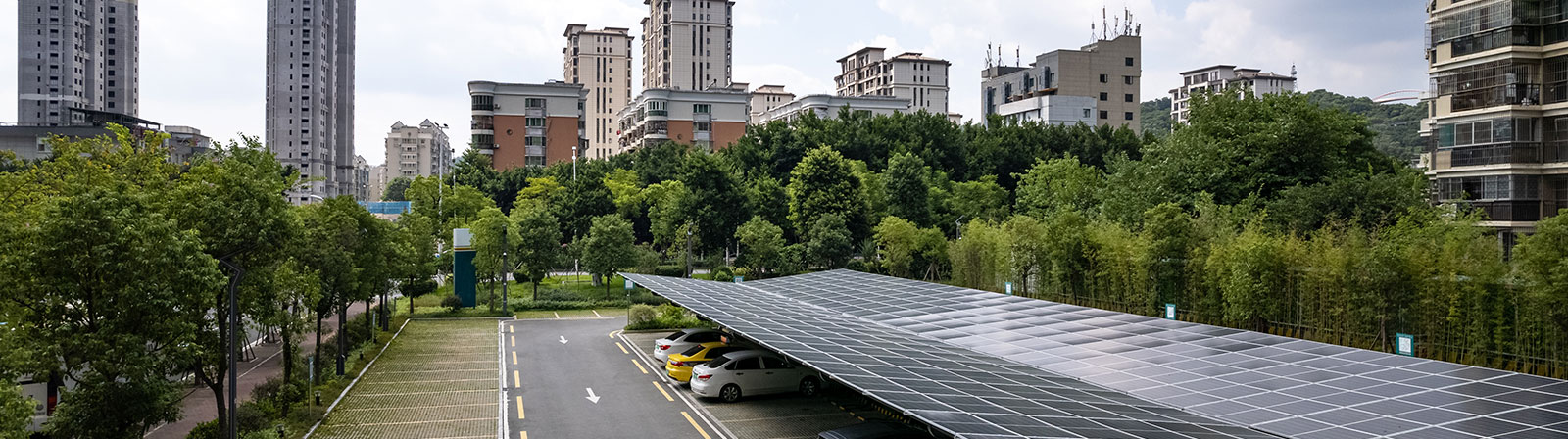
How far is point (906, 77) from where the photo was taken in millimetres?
139750

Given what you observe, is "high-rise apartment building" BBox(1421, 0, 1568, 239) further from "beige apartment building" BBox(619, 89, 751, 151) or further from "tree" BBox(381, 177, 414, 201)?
"tree" BBox(381, 177, 414, 201)

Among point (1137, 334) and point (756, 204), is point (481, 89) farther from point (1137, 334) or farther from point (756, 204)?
point (1137, 334)

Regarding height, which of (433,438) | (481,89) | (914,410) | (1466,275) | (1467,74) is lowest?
(433,438)

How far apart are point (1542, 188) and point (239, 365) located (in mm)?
44303

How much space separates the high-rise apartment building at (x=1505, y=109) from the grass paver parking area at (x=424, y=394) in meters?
34.0

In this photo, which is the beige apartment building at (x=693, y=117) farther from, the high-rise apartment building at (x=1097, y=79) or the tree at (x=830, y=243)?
the tree at (x=830, y=243)

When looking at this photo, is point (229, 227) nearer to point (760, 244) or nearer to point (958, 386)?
point (958, 386)

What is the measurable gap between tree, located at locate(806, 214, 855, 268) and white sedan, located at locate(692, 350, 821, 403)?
1255 inches

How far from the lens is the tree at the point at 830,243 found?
56750mm

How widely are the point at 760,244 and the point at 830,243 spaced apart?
4.49 m

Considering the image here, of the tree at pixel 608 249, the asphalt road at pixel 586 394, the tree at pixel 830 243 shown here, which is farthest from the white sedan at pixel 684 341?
the tree at pixel 830 243

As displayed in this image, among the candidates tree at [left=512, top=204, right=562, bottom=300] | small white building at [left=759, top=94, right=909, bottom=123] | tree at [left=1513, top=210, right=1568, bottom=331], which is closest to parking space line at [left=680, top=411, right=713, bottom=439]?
tree at [left=1513, top=210, right=1568, bottom=331]

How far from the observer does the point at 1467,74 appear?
36.2m

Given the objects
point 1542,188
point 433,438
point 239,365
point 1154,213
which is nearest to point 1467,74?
point 1542,188
